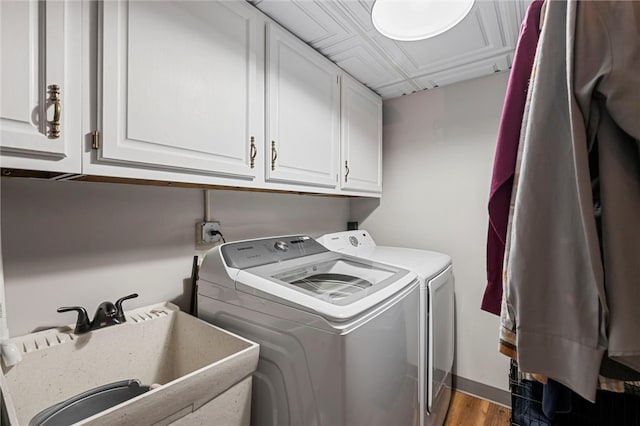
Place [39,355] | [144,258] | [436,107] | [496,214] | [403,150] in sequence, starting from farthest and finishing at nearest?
[403,150], [436,107], [144,258], [39,355], [496,214]

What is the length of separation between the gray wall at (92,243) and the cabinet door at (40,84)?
1.17 ft

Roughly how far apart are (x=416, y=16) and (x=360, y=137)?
Result: 0.88 m

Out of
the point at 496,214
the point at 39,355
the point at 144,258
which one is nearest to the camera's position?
the point at 496,214

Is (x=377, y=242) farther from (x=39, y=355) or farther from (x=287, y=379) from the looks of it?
(x=39, y=355)

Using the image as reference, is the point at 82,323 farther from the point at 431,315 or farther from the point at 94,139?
the point at 431,315

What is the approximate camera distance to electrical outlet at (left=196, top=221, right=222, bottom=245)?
4.63ft

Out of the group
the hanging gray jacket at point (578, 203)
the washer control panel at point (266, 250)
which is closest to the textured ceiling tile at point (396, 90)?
the washer control panel at point (266, 250)

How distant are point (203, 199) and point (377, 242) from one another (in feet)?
4.97

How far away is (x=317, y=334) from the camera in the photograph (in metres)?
0.89

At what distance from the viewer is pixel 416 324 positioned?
1.25m

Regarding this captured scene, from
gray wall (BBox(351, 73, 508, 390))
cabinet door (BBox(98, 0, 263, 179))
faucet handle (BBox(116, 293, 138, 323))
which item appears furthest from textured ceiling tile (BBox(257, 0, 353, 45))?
faucet handle (BBox(116, 293, 138, 323))

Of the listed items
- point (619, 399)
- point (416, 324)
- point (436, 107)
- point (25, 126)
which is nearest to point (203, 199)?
point (25, 126)

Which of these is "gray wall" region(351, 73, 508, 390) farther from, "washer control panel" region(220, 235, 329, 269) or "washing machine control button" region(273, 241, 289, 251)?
"washing machine control button" region(273, 241, 289, 251)

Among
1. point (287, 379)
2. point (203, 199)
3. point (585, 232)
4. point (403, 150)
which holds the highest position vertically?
point (403, 150)
